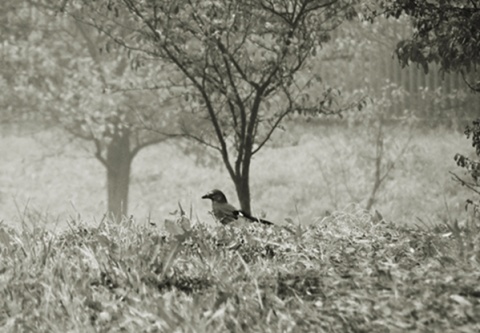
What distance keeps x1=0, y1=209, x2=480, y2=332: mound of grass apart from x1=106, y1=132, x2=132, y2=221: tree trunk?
51.0 feet

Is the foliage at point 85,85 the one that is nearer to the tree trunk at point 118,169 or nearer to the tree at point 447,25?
the tree trunk at point 118,169

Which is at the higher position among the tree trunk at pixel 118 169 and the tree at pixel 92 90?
the tree at pixel 92 90

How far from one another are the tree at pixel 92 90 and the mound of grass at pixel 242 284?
13.6 metres

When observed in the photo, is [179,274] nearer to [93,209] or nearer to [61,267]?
[61,267]

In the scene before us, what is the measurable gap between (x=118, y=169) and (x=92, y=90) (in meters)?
2.72

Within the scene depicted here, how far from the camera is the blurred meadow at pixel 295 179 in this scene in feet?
77.3

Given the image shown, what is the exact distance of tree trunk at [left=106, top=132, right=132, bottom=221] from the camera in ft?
70.7

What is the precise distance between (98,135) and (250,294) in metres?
16.1

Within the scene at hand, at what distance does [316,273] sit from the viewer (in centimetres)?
479

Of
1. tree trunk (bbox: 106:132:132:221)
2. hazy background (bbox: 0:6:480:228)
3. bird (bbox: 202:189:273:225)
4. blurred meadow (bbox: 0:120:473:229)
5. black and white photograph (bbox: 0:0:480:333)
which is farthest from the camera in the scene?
blurred meadow (bbox: 0:120:473:229)

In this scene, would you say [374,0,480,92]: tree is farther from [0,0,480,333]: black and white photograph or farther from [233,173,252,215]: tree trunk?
[233,173,252,215]: tree trunk

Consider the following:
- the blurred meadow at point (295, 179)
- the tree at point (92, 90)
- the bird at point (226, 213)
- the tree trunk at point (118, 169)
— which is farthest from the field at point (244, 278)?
the blurred meadow at point (295, 179)

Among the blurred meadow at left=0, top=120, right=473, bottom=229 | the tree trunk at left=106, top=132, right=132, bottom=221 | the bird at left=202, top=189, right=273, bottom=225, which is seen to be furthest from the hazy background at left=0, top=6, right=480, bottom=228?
the bird at left=202, top=189, right=273, bottom=225

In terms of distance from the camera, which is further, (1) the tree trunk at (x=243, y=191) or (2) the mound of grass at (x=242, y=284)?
(1) the tree trunk at (x=243, y=191)
